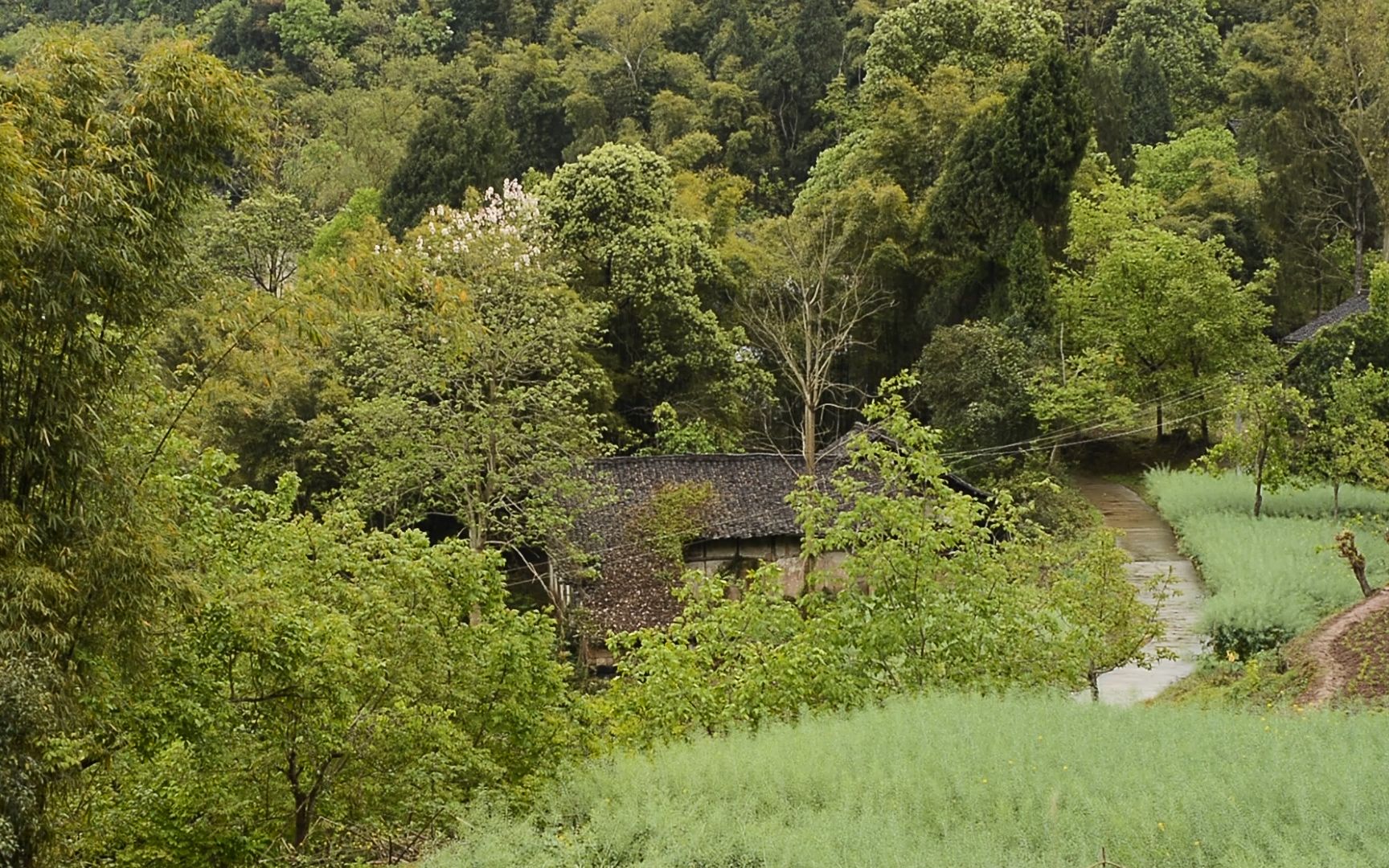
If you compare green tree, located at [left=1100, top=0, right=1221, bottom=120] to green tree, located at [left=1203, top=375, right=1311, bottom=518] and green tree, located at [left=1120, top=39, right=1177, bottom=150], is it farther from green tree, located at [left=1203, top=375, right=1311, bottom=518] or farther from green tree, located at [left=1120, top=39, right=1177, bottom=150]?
green tree, located at [left=1203, top=375, right=1311, bottom=518]

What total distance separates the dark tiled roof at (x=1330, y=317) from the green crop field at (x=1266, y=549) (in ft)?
23.5

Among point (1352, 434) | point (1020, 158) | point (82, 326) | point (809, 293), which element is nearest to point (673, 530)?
point (809, 293)

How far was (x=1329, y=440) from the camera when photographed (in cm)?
2422

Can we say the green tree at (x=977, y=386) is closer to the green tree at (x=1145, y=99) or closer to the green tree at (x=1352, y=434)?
the green tree at (x=1352, y=434)

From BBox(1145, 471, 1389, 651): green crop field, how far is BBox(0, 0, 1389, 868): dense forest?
→ 892 mm

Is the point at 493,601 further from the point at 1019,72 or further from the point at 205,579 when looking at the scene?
the point at 1019,72

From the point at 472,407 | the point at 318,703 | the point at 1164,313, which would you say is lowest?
the point at 318,703

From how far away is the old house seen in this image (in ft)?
74.4

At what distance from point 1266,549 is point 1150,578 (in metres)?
2.07

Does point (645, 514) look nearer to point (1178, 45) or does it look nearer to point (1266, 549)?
point (1266, 549)

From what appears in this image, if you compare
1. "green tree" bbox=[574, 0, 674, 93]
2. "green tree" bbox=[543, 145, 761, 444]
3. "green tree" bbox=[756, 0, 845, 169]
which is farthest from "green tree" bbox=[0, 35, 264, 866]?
"green tree" bbox=[574, 0, 674, 93]

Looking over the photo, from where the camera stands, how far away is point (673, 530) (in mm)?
23875

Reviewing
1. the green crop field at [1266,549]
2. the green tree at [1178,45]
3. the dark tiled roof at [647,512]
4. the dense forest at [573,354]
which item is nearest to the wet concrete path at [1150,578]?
the green crop field at [1266,549]

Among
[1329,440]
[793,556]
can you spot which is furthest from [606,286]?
[1329,440]
